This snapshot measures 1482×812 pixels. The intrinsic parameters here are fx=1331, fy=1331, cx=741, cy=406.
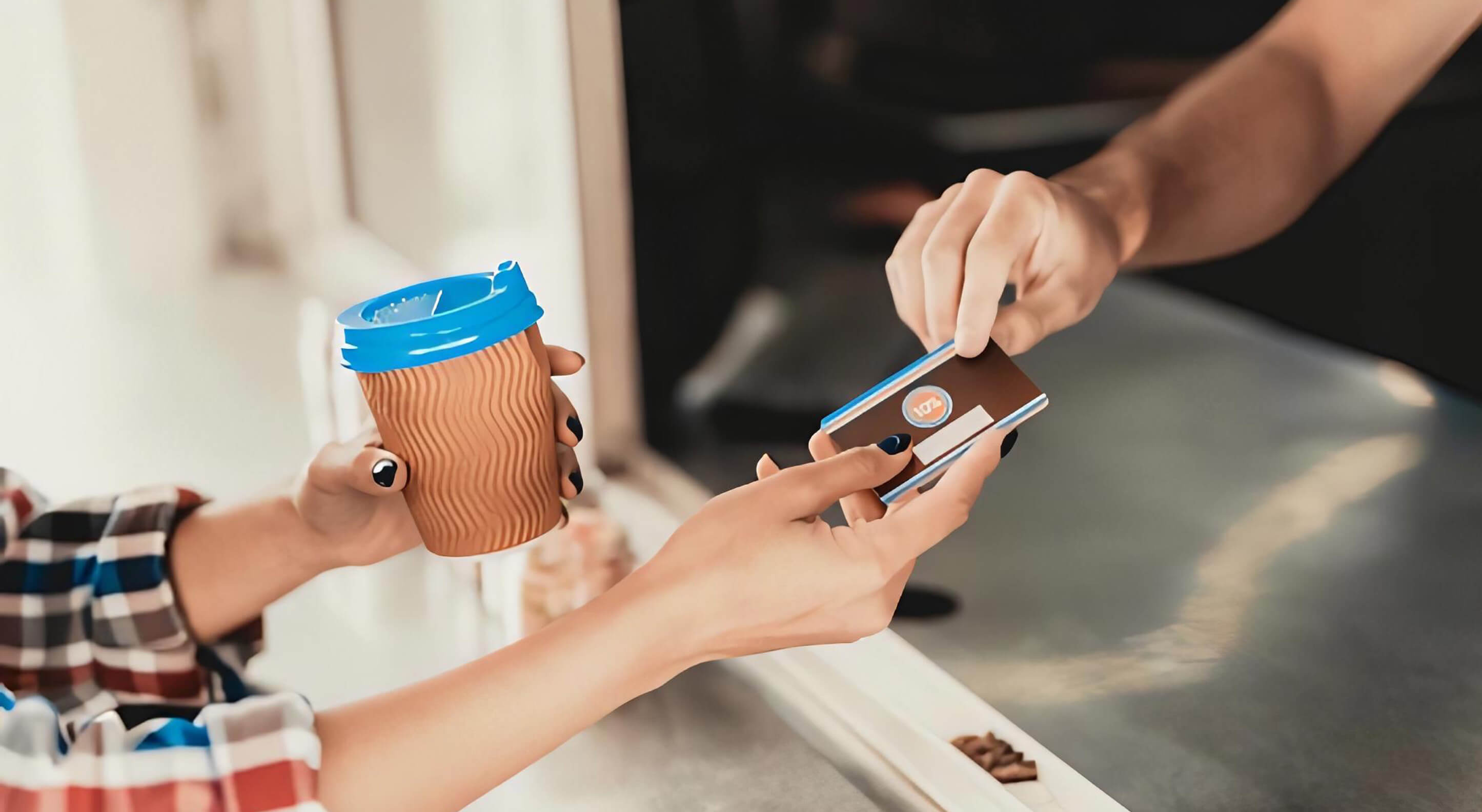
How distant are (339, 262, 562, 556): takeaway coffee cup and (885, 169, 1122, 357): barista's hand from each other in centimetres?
21

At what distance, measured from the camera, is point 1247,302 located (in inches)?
24.8

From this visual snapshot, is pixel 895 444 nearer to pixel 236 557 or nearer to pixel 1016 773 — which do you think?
pixel 1016 773

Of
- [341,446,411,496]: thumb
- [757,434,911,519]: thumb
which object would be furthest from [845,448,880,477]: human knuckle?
[341,446,411,496]: thumb

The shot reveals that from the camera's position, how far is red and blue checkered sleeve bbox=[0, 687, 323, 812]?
0.53m

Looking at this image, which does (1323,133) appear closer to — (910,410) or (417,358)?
(910,410)

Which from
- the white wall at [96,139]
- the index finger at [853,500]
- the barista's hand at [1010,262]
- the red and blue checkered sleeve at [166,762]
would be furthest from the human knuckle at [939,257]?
the white wall at [96,139]

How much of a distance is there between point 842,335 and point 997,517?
0.18 metres

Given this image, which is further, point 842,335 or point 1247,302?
point 842,335

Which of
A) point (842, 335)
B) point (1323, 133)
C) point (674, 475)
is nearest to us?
point (1323, 133)

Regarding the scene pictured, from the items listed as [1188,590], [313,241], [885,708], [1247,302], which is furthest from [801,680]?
[313,241]

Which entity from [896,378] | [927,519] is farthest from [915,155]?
[927,519]

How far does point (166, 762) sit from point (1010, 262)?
0.46 meters

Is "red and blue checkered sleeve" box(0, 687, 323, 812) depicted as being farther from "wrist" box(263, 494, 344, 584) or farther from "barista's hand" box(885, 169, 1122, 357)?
"barista's hand" box(885, 169, 1122, 357)

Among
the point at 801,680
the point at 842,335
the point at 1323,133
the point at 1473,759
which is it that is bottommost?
the point at 801,680
